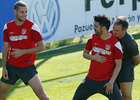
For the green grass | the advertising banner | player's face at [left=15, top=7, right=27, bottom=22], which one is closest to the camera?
player's face at [left=15, top=7, right=27, bottom=22]

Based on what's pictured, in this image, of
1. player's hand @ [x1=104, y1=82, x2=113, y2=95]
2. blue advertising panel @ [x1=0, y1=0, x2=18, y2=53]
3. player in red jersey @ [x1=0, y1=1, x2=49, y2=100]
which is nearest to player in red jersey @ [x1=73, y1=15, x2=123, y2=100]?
player's hand @ [x1=104, y1=82, x2=113, y2=95]

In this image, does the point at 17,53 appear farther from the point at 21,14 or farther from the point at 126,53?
the point at 126,53

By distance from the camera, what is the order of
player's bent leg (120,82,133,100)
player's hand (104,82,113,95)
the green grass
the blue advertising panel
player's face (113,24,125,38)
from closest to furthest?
player's hand (104,82,113,95) < player's face (113,24,125,38) < player's bent leg (120,82,133,100) < the green grass < the blue advertising panel

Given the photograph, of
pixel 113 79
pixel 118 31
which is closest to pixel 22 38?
pixel 118 31

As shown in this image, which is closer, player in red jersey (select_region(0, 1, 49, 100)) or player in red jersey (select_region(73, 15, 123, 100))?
player in red jersey (select_region(73, 15, 123, 100))

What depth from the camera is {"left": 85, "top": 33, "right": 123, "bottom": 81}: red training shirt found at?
570 centimetres

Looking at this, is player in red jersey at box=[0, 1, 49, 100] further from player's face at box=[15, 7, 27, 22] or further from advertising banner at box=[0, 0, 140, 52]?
advertising banner at box=[0, 0, 140, 52]

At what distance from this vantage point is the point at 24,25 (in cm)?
637

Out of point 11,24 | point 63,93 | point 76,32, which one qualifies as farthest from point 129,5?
point 11,24

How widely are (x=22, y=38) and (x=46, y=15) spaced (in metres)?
7.42

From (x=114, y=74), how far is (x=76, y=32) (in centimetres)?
940

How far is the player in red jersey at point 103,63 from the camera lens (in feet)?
18.6

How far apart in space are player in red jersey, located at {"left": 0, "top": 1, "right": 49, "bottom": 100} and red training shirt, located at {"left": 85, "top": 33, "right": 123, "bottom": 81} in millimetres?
1000

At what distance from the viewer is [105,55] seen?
18.8ft
